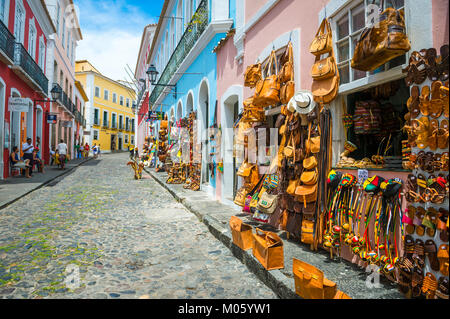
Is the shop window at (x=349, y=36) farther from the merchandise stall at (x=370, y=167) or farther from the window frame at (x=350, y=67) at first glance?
the merchandise stall at (x=370, y=167)

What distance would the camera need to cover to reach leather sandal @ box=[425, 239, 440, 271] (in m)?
2.45

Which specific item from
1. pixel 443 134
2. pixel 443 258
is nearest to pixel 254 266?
pixel 443 258

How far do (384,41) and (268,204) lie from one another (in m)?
2.73

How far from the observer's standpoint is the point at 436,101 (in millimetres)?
2508

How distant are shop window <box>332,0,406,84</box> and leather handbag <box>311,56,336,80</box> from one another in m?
0.17

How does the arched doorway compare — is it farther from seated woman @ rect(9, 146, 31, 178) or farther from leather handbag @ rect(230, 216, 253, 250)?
seated woman @ rect(9, 146, 31, 178)

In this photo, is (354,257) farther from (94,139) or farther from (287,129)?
(94,139)

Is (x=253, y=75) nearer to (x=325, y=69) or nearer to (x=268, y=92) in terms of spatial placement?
(x=268, y=92)

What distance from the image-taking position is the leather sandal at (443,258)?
2.33 m

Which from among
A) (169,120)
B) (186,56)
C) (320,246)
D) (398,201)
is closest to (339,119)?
(398,201)

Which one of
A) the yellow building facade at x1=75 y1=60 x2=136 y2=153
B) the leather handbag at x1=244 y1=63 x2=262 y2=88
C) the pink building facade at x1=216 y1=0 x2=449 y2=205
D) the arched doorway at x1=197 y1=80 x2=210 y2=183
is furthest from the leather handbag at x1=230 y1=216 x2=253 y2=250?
the yellow building facade at x1=75 y1=60 x2=136 y2=153

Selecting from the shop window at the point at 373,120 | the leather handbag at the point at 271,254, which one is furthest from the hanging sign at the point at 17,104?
the shop window at the point at 373,120

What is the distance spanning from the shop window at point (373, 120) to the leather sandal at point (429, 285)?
57.2 inches

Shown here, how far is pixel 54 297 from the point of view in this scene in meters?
3.01
